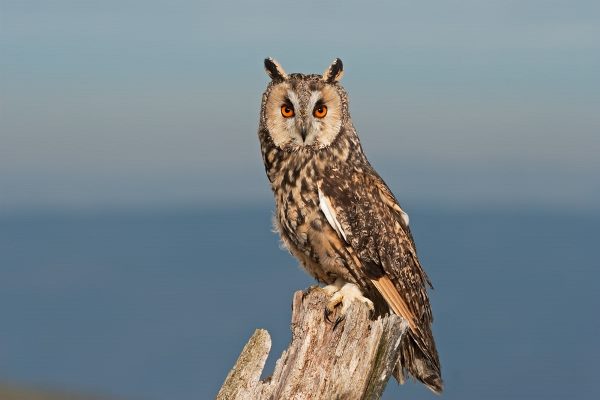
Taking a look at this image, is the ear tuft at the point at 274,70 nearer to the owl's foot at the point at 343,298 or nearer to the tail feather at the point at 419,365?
the owl's foot at the point at 343,298

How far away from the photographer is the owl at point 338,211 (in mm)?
6543

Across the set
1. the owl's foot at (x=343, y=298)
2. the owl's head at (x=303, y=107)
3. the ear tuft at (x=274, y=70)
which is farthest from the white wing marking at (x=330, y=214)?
the ear tuft at (x=274, y=70)

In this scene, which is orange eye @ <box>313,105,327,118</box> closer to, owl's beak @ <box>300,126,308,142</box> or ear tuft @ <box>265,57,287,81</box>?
owl's beak @ <box>300,126,308,142</box>

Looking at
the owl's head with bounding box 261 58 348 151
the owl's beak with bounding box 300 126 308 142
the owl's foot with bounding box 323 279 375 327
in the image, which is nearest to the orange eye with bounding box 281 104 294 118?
the owl's head with bounding box 261 58 348 151

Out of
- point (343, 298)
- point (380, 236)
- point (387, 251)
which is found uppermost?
point (380, 236)

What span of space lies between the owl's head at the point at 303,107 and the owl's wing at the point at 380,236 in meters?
0.32

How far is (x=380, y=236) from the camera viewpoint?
6.64m

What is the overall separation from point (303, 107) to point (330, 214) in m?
0.81

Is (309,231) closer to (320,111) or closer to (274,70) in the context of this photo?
(320,111)

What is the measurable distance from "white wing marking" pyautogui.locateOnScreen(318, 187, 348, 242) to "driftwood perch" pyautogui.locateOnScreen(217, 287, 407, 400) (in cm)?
74

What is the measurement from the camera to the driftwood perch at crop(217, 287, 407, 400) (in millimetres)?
5691

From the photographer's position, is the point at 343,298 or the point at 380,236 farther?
the point at 380,236

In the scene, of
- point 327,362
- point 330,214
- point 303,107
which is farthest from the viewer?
point 303,107

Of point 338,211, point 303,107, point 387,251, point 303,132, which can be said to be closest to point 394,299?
point 387,251
